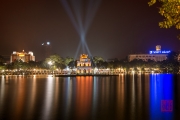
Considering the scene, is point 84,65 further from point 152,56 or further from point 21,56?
point 152,56

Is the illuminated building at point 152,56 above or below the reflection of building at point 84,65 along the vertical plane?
above

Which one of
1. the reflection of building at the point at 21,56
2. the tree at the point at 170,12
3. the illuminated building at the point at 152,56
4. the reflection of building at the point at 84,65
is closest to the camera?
the tree at the point at 170,12

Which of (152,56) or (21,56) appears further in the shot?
(152,56)

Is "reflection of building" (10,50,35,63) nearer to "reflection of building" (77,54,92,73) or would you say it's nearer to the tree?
"reflection of building" (77,54,92,73)

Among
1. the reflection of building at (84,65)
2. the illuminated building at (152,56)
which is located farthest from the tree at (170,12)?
the illuminated building at (152,56)

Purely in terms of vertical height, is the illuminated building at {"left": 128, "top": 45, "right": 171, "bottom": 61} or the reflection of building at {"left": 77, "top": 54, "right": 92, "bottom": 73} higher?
the illuminated building at {"left": 128, "top": 45, "right": 171, "bottom": 61}

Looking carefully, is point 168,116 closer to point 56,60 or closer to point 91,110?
point 91,110

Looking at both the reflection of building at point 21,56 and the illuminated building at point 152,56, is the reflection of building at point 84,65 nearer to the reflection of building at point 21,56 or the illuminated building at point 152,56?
the reflection of building at point 21,56

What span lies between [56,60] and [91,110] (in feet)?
255

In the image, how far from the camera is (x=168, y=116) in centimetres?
1389

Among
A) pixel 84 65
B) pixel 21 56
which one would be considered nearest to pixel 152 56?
pixel 84 65

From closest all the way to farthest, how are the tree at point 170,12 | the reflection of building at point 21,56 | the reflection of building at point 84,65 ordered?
the tree at point 170,12 → the reflection of building at point 84,65 → the reflection of building at point 21,56

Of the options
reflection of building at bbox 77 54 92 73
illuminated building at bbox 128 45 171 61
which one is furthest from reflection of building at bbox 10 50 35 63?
illuminated building at bbox 128 45 171 61

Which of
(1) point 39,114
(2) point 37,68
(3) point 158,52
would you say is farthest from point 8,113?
(3) point 158,52
